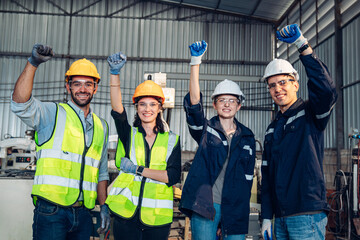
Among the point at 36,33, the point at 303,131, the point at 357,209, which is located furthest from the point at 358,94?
the point at 36,33

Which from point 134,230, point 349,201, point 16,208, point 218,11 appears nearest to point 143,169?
point 134,230

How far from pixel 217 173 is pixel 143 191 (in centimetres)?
53

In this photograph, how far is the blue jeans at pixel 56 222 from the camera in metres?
1.98

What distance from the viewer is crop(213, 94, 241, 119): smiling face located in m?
2.36

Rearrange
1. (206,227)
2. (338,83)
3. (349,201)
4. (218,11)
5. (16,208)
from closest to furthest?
(206,227) → (16,208) → (349,201) → (338,83) → (218,11)

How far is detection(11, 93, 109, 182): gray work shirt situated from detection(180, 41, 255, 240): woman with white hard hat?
2.40 feet

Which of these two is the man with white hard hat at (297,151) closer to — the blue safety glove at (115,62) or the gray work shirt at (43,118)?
the blue safety glove at (115,62)

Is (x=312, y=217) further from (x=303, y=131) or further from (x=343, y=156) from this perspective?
(x=343, y=156)

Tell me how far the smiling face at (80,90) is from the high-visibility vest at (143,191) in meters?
0.42

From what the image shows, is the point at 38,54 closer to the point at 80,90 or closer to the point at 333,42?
the point at 80,90

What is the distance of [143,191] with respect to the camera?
2.23 m

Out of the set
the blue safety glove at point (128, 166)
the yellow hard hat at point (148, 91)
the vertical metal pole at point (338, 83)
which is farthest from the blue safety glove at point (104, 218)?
the vertical metal pole at point (338, 83)

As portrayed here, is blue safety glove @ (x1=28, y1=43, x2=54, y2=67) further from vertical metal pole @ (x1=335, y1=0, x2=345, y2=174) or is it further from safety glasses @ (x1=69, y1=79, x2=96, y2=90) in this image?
vertical metal pole @ (x1=335, y1=0, x2=345, y2=174)

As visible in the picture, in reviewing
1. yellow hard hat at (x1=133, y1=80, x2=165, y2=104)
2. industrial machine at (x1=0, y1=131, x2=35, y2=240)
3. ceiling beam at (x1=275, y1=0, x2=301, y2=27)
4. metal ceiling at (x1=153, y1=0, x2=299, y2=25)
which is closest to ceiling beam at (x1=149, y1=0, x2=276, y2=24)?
metal ceiling at (x1=153, y1=0, x2=299, y2=25)
